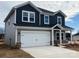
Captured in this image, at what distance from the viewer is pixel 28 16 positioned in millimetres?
19641

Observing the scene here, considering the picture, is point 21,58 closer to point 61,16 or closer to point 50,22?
point 50,22

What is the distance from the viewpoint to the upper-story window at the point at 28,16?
761 inches

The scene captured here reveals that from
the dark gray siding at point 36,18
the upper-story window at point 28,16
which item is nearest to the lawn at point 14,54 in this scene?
the dark gray siding at point 36,18

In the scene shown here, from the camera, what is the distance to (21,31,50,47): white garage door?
61.5 feet

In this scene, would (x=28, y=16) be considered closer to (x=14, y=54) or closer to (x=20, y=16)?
(x=20, y=16)

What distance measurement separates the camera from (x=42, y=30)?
67.3 ft

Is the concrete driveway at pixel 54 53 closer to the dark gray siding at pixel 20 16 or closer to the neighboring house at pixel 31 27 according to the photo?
the neighboring house at pixel 31 27

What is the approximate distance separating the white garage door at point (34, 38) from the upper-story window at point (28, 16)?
182cm

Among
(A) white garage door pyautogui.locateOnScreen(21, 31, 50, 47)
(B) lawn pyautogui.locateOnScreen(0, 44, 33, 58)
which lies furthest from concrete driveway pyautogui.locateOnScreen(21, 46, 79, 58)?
(A) white garage door pyautogui.locateOnScreen(21, 31, 50, 47)

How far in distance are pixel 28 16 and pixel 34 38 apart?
334cm

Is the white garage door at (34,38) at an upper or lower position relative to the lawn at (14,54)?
upper

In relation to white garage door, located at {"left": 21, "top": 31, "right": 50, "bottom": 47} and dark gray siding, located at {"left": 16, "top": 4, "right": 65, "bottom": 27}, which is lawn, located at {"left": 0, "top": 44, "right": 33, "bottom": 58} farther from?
dark gray siding, located at {"left": 16, "top": 4, "right": 65, "bottom": 27}

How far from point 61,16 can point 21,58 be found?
1501 centimetres

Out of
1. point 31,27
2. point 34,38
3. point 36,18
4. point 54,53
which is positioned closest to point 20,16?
point 31,27
